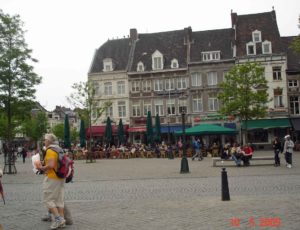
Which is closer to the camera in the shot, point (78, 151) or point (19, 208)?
point (19, 208)

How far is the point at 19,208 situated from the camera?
396 inches

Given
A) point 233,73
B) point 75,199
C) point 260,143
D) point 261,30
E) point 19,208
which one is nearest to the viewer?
point 19,208

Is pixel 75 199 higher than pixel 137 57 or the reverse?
the reverse

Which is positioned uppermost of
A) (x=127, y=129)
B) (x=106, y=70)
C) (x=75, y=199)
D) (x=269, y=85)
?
(x=106, y=70)

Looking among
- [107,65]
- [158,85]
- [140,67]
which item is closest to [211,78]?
[158,85]

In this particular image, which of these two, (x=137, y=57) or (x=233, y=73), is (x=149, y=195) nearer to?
(x=233, y=73)

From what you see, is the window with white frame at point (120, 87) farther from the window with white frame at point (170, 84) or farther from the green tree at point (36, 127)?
the green tree at point (36, 127)

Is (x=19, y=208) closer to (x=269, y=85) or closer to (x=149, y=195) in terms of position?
(x=149, y=195)

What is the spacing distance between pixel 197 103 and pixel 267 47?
10.0 m

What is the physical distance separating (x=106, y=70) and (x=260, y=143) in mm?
21130

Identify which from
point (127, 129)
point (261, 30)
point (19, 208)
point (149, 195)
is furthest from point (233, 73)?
point (19, 208)

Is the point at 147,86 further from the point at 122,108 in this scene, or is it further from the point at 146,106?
the point at 122,108

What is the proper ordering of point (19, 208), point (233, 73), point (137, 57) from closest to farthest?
point (19, 208) → point (233, 73) → point (137, 57)

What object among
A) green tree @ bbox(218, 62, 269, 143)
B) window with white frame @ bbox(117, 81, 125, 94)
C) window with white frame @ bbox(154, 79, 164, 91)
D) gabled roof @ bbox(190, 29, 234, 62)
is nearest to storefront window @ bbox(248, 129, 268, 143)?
green tree @ bbox(218, 62, 269, 143)
